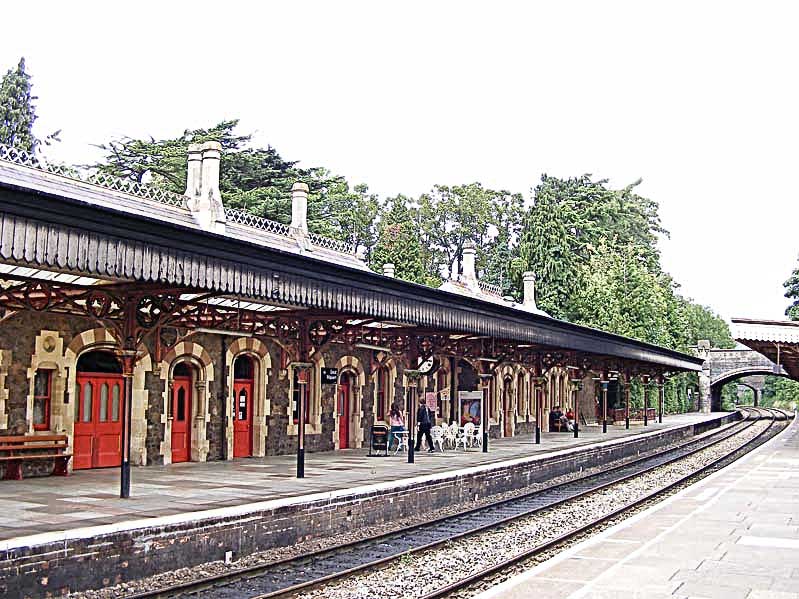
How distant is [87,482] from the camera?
511 inches

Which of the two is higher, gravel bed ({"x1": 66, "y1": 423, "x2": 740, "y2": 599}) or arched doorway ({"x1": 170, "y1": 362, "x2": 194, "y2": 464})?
arched doorway ({"x1": 170, "y1": 362, "x2": 194, "y2": 464})

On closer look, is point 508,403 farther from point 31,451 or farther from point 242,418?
point 31,451

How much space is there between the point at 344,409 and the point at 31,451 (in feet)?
30.4

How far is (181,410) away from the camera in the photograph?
1666 centimetres

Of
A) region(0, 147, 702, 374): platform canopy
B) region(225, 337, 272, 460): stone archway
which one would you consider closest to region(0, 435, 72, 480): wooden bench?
region(0, 147, 702, 374): platform canopy

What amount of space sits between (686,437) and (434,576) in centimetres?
3101

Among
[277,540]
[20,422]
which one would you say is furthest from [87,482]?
[277,540]

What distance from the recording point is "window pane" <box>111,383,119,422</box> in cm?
1542

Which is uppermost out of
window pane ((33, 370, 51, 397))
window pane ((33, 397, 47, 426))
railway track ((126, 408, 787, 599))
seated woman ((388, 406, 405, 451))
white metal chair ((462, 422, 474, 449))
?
window pane ((33, 370, 51, 397))

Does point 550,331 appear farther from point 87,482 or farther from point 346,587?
point 346,587

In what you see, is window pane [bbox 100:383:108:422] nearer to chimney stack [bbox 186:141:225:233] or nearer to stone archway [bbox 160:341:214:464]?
stone archway [bbox 160:341:214:464]

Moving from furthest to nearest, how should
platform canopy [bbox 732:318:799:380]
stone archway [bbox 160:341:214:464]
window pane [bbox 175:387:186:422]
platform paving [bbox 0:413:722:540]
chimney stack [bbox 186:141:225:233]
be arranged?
1. platform canopy [bbox 732:318:799:380]
2. chimney stack [bbox 186:141:225:233]
3. window pane [bbox 175:387:186:422]
4. stone archway [bbox 160:341:214:464]
5. platform paving [bbox 0:413:722:540]

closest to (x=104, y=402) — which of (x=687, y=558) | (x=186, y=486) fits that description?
(x=186, y=486)

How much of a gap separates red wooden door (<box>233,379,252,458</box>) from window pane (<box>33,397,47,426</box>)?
4480mm
